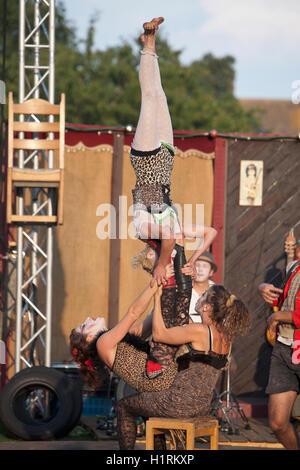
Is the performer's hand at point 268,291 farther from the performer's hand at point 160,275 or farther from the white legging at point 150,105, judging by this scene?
the white legging at point 150,105

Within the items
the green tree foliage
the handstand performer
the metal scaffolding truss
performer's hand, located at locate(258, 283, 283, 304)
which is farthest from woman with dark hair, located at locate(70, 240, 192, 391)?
the green tree foliage

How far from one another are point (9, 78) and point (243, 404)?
45.7ft

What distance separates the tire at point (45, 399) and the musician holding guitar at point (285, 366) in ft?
6.60

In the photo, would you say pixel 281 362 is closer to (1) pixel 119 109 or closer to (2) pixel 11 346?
(2) pixel 11 346

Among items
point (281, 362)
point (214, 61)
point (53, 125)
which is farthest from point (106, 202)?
point (214, 61)

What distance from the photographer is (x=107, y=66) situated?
23.5 metres

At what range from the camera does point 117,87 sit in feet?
76.5

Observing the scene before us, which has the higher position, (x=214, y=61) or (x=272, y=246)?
(x=214, y=61)

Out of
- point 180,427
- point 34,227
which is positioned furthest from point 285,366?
point 34,227

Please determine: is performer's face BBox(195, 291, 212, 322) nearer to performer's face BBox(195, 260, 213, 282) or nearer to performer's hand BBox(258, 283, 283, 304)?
performer's hand BBox(258, 283, 283, 304)

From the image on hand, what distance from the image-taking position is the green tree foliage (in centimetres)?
2172

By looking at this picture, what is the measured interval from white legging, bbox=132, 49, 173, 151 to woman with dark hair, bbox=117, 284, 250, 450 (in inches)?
43.0

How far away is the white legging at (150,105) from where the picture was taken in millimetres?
4152
